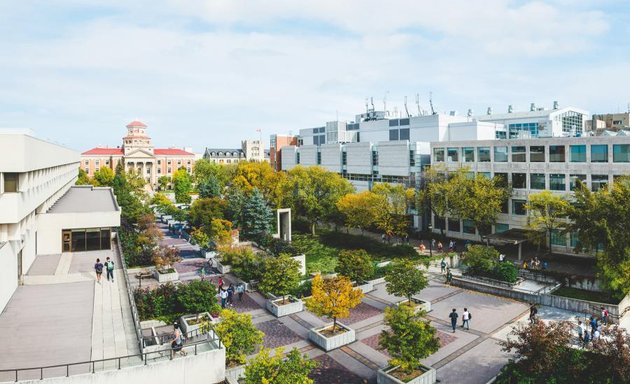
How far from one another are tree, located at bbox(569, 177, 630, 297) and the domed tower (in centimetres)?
11440

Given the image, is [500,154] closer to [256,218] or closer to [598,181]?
[598,181]

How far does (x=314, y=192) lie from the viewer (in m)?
54.9

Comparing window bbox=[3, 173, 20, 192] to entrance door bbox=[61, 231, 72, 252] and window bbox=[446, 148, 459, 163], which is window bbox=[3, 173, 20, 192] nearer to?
entrance door bbox=[61, 231, 72, 252]

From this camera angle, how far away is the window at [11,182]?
21.9m

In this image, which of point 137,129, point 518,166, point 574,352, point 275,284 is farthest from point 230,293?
point 137,129

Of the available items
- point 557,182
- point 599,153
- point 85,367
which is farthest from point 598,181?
point 85,367

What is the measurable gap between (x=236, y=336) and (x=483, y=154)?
36214 millimetres

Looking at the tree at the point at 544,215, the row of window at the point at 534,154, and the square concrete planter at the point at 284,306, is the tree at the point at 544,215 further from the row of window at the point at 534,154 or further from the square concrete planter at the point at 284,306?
the square concrete planter at the point at 284,306

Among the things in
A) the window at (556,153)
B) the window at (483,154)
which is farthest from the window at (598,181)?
the window at (483,154)

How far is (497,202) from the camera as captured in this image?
4138cm

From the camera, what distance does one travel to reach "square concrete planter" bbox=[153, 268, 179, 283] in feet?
110

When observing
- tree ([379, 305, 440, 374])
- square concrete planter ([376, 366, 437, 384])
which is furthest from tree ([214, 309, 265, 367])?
tree ([379, 305, 440, 374])

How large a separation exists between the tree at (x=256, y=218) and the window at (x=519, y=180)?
2517 centimetres

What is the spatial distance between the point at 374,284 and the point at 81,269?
19.2 meters
